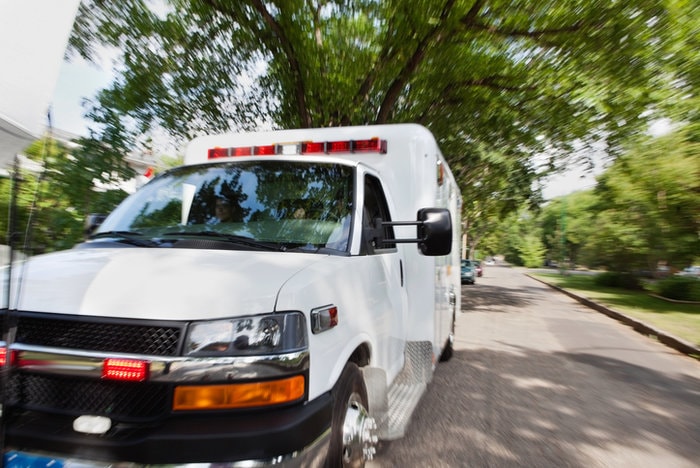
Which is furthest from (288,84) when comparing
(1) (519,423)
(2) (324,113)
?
(1) (519,423)

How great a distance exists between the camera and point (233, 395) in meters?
1.74

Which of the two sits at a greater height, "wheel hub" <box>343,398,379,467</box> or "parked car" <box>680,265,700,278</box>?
"parked car" <box>680,265,700,278</box>

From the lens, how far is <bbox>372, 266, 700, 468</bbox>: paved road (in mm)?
3625

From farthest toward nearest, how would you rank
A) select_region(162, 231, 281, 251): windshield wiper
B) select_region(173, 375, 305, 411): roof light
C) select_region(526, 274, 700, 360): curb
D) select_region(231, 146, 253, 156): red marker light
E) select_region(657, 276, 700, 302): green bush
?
select_region(657, 276, 700, 302): green bush < select_region(526, 274, 700, 360): curb < select_region(231, 146, 253, 156): red marker light < select_region(162, 231, 281, 251): windshield wiper < select_region(173, 375, 305, 411): roof light

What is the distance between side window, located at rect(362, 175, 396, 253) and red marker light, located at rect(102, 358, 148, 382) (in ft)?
5.37

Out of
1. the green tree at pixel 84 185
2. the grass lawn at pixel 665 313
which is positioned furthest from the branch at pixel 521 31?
the green tree at pixel 84 185

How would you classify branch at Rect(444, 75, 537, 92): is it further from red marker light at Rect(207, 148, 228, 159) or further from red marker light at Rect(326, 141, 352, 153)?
red marker light at Rect(207, 148, 228, 159)

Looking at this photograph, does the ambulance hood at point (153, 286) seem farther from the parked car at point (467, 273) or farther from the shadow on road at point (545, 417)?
the parked car at point (467, 273)

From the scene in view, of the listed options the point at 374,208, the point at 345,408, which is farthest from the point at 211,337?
the point at 374,208

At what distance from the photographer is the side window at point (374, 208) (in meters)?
3.14

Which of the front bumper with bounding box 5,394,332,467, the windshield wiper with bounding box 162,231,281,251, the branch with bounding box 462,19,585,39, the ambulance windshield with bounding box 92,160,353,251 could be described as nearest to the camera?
the front bumper with bounding box 5,394,332,467

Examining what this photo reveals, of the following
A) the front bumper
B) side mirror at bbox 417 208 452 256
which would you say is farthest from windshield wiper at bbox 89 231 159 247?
side mirror at bbox 417 208 452 256

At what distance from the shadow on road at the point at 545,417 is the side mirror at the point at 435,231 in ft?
5.59

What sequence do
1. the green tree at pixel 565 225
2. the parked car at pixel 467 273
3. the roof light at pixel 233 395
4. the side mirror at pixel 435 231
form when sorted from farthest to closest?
the green tree at pixel 565 225 → the parked car at pixel 467 273 → the side mirror at pixel 435 231 → the roof light at pixel 233 395
